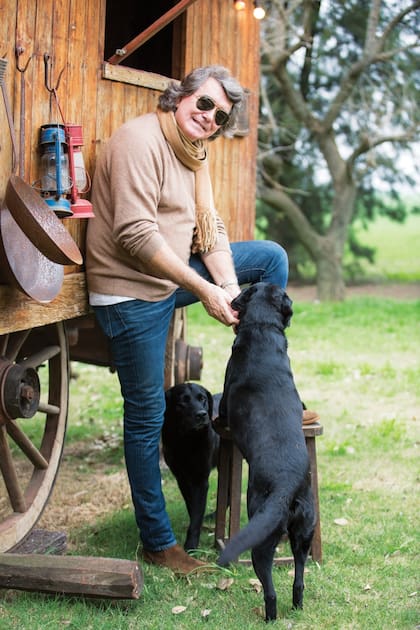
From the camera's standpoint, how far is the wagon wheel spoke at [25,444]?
4316 millimetres

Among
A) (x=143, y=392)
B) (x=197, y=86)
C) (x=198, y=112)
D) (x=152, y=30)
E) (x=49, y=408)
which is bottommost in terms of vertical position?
(x=49, y=408)

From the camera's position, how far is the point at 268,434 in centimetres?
367

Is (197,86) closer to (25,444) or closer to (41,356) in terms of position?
(41,356)

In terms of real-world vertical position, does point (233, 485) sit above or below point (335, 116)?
below

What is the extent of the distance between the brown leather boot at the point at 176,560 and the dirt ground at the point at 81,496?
647 mm

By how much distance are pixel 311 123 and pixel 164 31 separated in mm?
10248

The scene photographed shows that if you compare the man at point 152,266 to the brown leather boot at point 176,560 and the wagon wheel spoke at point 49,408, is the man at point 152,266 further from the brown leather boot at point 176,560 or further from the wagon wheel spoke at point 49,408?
the wagon wheel spoke at point 49,408

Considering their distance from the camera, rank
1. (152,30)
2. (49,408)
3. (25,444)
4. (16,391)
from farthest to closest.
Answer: (49,408), (25,444), (152,30), (16,391)

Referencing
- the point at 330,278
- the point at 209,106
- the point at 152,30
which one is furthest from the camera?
the point at 330,278

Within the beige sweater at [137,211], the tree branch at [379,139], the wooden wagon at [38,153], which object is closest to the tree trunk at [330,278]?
the tree branch at [379,139]

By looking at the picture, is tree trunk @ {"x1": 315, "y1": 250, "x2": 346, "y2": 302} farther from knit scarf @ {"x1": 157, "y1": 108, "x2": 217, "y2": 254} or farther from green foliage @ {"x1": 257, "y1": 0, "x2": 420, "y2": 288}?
knit scarf @ {"x1": 157, "y1": 108, "x2": 217, "y2": 254}

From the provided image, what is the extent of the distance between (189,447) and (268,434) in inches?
41.8

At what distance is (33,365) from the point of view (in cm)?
448

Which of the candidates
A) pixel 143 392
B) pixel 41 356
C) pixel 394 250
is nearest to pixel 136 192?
pixel 143 392
